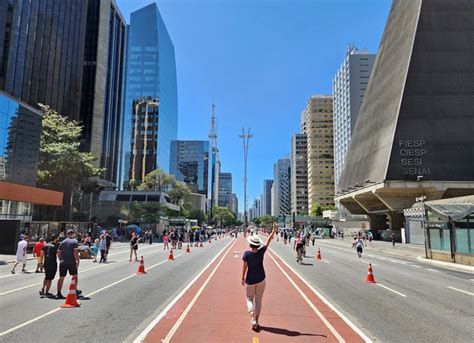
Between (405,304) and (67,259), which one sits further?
(67,259)

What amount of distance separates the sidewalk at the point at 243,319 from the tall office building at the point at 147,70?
115167mm

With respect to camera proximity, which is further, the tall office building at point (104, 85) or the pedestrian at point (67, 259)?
the tall office building at point (104, 85)

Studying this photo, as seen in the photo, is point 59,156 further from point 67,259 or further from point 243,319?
point 243,319

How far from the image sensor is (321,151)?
16500 centimetres

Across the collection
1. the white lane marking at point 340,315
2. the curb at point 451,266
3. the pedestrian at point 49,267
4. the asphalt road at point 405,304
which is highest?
the pedestrian at point 49,267

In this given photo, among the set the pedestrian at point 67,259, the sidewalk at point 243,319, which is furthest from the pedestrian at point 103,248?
the pedestrian at point 67,259

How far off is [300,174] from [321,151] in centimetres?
2790

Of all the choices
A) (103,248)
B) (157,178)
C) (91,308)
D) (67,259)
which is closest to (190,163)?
(157,178)

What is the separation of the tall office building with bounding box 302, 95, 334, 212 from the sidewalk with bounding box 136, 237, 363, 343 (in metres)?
153

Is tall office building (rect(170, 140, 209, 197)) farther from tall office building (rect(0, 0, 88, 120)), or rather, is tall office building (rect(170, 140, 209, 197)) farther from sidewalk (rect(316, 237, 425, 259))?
sidewalk (rect(316, 237, 425, 259))

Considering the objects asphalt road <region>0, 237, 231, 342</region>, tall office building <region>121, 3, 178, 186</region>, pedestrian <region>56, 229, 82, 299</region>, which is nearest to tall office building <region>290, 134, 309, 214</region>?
tall office building <region>121, 3, 178, 186</region>

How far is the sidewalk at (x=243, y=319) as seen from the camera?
6.86 meters

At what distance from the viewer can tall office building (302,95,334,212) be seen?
530ft

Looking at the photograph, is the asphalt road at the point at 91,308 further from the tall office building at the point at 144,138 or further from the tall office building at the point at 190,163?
the tall office building at the point at 190,163
